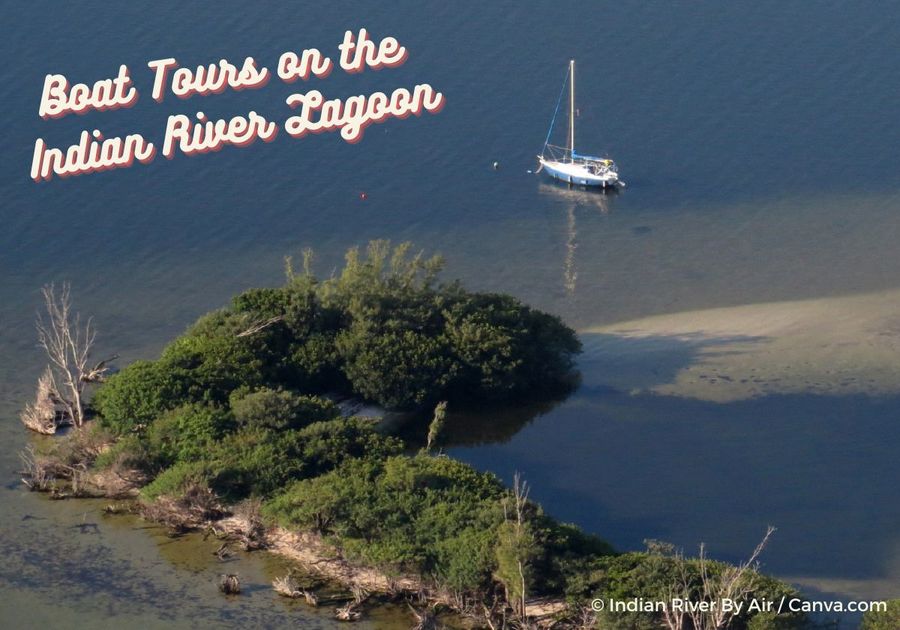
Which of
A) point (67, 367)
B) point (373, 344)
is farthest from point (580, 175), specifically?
point (67, 367)

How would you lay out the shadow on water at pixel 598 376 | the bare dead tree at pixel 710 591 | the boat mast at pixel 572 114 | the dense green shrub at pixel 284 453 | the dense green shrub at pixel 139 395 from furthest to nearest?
the boat mast at pixel 572 114 < the shadow on water at pixel 598 376 < the dense green shrub at pixel 139 395 < the dense green shrub at pixel 284 453 < the bare dead tree at pixel 710 591

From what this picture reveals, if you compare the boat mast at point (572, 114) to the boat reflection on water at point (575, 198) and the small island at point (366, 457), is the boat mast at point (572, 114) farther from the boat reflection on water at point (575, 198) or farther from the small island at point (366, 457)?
the small island at point (366, 457)

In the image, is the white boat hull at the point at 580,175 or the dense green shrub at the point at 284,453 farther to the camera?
the white boat hull at the point at 580,175

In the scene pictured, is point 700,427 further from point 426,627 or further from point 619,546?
point 426,627

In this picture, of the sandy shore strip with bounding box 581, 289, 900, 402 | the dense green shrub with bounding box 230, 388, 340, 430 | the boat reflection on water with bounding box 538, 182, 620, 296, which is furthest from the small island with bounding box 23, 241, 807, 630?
the boat reflection on water with bounding box 538, 182, 620, 296

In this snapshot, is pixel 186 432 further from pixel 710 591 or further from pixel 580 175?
pixel 580 175

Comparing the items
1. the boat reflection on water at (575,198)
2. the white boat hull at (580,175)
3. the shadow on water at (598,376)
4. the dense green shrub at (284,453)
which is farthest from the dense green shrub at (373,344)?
the white boat hull at (580,175)
